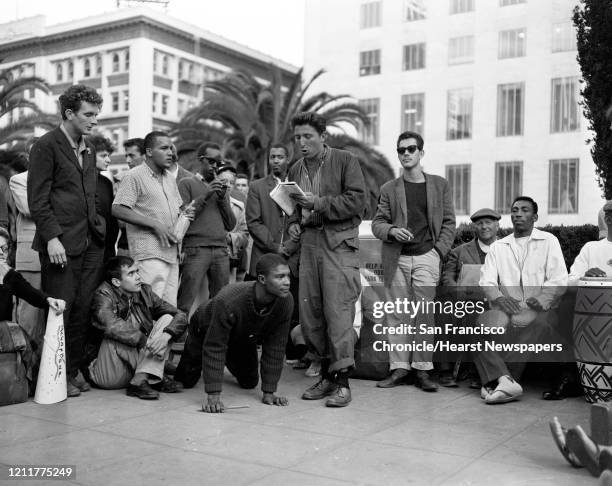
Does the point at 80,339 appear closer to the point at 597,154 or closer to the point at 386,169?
the point at 597,154

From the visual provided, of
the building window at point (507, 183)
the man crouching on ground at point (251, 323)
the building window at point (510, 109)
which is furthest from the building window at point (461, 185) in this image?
the man crouching on ground at point (251, 323)

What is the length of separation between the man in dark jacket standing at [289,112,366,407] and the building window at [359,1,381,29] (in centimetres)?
3743

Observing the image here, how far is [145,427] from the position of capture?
4.64m

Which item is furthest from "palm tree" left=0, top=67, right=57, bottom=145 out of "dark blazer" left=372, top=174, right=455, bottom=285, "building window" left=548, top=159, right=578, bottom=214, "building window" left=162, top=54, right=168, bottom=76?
"building window" left=162, top=54, right=168, bottom=76

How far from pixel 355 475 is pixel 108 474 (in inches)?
49.6

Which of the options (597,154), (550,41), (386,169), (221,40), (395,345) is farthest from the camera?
(221,40)

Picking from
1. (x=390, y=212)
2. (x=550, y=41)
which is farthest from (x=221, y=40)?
(x=390, y=212)

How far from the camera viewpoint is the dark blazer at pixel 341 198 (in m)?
5.59

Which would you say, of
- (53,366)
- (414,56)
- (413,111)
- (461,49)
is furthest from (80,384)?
(414,56)

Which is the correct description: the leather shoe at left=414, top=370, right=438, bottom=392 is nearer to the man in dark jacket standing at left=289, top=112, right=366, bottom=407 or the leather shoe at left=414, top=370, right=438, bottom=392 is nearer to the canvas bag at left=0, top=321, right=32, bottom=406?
the man in dark jacket standing at left=289, top=112, right=366, bottom=407

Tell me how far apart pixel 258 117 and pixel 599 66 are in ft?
39.5

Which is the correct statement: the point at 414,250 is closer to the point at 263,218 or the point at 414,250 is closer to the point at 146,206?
the point at 263,218

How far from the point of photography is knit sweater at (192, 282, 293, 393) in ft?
17.2

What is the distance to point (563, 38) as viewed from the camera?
35062 millimetres
